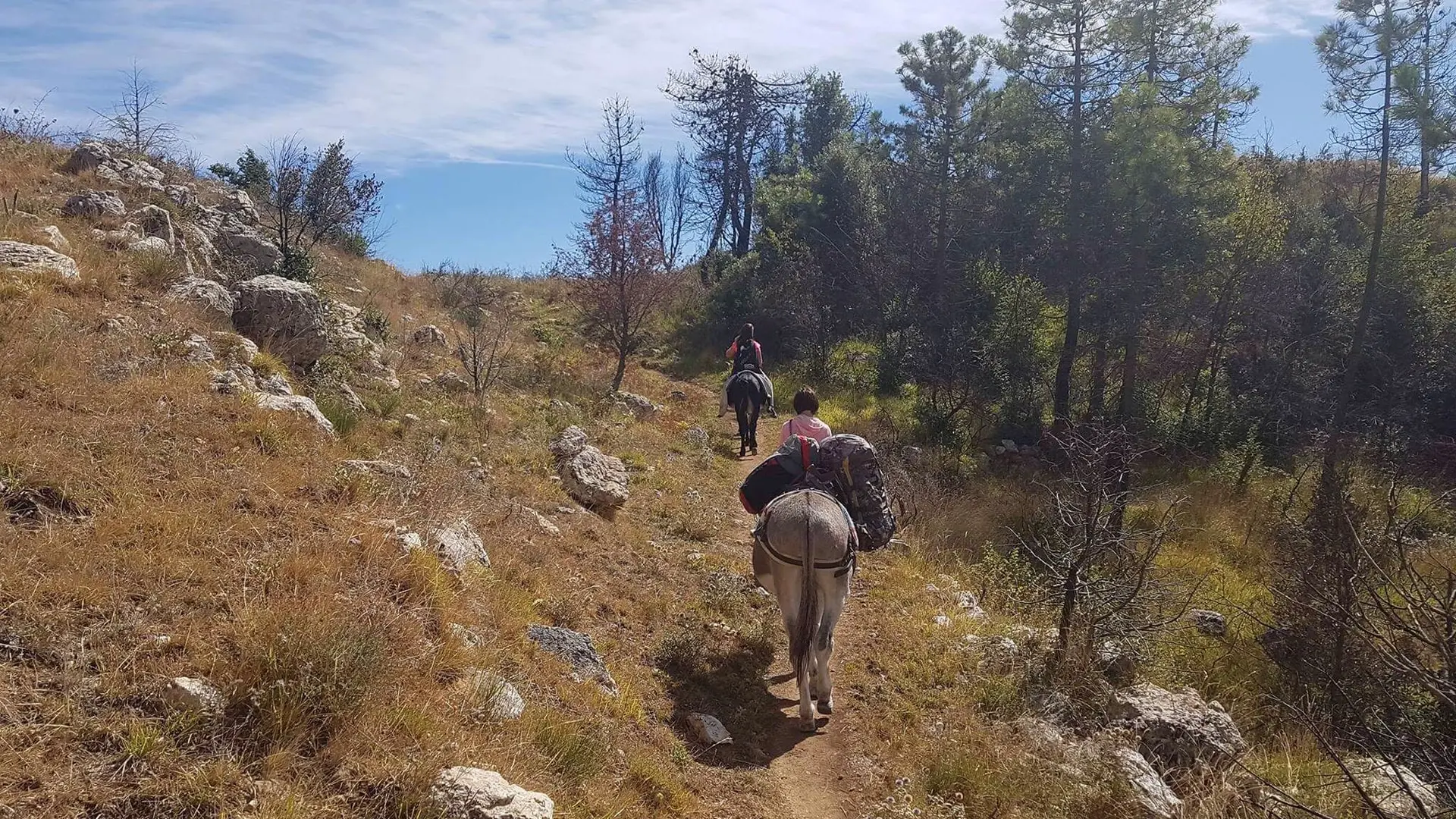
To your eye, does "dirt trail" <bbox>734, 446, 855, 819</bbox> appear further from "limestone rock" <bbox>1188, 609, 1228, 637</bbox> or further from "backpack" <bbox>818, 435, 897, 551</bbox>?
"limestone rock" <bbox>1188, 609, 1228, 637</bbox>

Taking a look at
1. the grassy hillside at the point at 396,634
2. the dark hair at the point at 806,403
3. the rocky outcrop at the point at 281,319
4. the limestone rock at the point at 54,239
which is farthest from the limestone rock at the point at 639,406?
the limestone rock at the point at 54,239

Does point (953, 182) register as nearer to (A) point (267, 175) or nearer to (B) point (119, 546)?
(A) point (267, 175)

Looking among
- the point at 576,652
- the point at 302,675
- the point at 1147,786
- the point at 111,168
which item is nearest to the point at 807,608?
the point at 576,652

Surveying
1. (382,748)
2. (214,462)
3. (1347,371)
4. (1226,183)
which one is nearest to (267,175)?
(214,462)

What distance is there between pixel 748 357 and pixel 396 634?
9.21m

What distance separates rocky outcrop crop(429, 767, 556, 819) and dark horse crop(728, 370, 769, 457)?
914cm

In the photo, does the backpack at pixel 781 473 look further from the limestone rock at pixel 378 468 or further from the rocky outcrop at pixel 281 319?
the rocky outcrop at pixel 281 319

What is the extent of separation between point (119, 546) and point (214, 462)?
3.93 feet

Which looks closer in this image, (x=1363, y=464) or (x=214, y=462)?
(x=214, y=462)

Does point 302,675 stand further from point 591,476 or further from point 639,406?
point 639,406

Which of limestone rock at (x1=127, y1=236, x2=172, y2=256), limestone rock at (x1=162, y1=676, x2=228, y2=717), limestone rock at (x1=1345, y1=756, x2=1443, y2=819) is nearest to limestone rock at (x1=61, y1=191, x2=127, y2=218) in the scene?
limestone rock at (x1=127, y1=236, x2=172, y2=256)

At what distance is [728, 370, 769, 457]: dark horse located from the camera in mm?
12031

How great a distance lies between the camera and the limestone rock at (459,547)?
5.09m

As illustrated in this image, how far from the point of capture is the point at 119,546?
3.74 m
